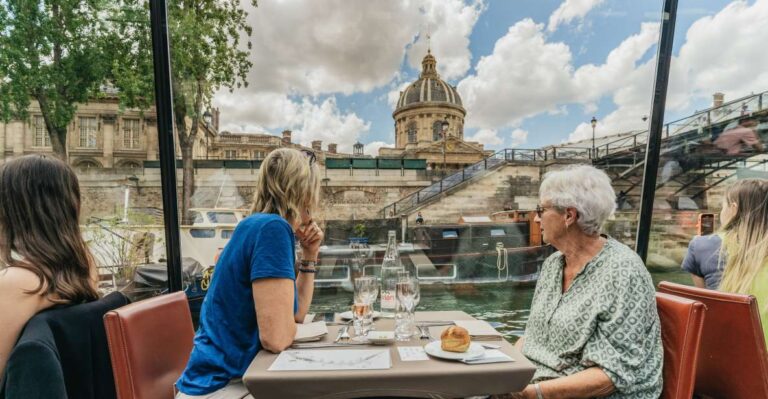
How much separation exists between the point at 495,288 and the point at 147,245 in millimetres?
5661

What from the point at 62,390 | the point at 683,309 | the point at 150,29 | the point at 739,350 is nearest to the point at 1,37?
the point at 150,29

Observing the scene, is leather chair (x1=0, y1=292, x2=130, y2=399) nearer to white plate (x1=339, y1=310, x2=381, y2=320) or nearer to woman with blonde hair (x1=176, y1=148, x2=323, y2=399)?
woman with blonde hair (x1=176, y1=148, x2=323, y2=399)

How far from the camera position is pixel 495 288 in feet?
23.2

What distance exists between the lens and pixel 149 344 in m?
1.26

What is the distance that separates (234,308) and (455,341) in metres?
0.60

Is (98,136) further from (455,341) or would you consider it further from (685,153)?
(685,153)

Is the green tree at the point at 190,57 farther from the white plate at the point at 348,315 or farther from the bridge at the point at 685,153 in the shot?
the bridge at the point at 685,153

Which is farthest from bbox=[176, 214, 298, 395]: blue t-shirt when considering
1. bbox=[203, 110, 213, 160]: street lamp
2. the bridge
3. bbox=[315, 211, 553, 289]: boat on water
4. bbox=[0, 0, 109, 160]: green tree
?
bbox=[315, 211, 553, 289]: boat on water

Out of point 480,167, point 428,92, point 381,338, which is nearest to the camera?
point 381,338

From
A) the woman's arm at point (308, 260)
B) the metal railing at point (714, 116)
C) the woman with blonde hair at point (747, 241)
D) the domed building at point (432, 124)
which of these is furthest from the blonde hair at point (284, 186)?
the metal railing at point (714, 116)

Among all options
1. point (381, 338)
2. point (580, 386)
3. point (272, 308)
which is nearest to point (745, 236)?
point (580, 386)

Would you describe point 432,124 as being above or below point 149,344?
above

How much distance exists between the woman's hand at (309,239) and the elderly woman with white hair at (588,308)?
77cm

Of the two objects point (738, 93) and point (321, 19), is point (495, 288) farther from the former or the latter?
point (321, 19)
